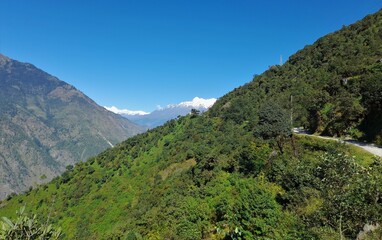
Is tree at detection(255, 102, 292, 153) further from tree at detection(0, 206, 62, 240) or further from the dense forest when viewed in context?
tree at detection(0, 206, 62, 240)

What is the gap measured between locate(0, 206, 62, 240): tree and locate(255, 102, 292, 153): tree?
104 ft

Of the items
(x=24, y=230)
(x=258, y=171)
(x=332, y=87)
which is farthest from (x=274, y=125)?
(x=24, y=230)

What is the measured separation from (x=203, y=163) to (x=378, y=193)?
136 ft

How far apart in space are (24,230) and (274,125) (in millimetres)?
35377

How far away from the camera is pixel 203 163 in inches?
2290

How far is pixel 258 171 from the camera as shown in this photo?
37.2 m

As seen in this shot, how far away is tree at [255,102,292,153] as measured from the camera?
42800 millimetres

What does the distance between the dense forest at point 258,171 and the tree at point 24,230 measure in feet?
20.2

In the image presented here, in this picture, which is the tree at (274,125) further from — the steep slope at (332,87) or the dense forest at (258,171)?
the steep slope at (332,87)

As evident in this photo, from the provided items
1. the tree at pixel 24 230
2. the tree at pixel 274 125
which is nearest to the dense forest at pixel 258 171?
the tree at pixel 274 125

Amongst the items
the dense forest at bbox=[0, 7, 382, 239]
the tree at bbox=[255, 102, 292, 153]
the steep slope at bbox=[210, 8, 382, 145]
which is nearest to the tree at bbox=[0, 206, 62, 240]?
the dense forest at bbox=[0, 7, 382, 239]

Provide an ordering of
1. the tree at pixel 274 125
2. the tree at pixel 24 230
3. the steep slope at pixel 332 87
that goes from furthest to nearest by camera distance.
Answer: the tree at pixel 274 125
the steep slope at pixel 332 87
the tree at pixel 24 230

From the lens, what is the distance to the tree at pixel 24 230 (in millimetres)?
14414

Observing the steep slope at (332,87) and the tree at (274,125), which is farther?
the tree at (274,125)
